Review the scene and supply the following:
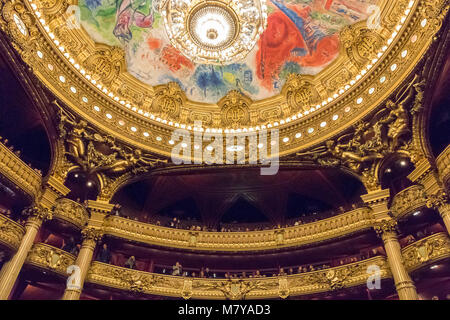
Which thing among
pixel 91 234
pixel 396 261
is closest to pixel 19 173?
pixel 91 234

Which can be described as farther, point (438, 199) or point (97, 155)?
point (97, 155)

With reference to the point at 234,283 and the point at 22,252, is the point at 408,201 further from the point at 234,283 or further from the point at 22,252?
the point at 22,252

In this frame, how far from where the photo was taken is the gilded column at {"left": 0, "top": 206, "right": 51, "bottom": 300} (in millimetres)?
11334

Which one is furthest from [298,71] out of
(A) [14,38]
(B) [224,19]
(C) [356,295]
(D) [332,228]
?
(A) [14,38]

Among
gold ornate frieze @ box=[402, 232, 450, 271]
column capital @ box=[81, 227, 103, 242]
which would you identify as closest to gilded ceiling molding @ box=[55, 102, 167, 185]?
column capital @ box=[81, 227, 103, 242]

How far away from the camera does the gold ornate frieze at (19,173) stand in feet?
41.2

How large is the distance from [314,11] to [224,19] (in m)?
4.76

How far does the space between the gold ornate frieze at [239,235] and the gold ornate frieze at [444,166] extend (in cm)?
373

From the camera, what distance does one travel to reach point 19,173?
13.1 metres

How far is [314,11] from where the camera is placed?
56.4 feet

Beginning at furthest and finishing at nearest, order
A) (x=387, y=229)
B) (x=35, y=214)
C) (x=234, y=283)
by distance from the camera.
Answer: (x=234, y=283)
(x=387, y=229)
(x=35, y=214)

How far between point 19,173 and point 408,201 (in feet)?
51.7

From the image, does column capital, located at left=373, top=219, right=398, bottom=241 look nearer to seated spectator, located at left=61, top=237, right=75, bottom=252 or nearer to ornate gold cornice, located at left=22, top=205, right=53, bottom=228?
seated spectator, located at left=61, top=237, right=75, bottom=252

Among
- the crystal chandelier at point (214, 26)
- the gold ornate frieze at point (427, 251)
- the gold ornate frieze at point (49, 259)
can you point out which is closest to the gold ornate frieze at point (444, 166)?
the gold ornate frieze at point (427, 251)
